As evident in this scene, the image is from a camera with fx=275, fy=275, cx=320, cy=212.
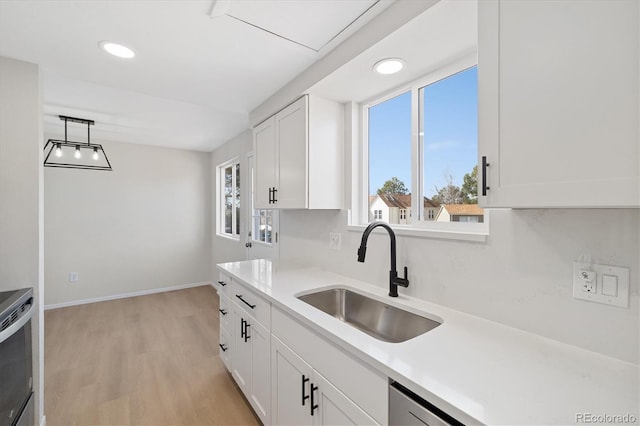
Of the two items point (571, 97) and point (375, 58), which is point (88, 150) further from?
point (571, 97)

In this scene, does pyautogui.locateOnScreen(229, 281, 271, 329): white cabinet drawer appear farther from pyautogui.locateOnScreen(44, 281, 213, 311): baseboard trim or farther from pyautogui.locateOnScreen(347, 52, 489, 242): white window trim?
pyautogui.locateOnScreen(44, 281, 213, 311): baseboard trim

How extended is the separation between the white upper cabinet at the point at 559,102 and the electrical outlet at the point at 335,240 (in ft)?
3.85

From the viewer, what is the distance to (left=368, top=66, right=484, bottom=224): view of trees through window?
1.38 metres

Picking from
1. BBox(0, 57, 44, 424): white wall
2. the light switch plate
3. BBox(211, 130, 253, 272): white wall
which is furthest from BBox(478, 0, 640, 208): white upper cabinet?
BBox(211, 130, 253, 272): white wall

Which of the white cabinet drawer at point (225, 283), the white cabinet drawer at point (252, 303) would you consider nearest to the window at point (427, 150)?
the white cabinet drawer at point (252, 303)

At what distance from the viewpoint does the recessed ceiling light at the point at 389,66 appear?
4.68 feet

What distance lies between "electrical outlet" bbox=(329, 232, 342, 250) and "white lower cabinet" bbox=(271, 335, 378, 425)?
77 centimetres

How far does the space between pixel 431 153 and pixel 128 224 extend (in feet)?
15.0

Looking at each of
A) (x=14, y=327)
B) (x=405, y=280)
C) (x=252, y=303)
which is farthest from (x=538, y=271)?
(x=14, y=327)

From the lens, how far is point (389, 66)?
1.48m

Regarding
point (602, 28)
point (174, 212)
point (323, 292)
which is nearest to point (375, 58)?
point (602, 28)

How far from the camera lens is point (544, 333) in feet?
3.32

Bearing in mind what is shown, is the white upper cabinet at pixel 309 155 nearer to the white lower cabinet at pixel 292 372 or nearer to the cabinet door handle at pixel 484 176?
the white lower cabinet at pixel 292 372

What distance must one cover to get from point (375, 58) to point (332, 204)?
36.5 inches
